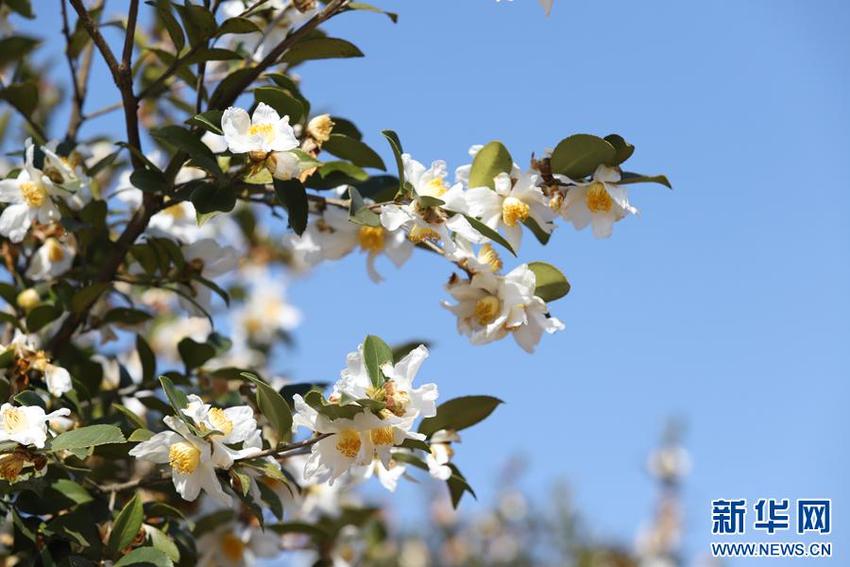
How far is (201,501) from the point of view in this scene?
198 cm

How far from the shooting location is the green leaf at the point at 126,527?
4.27 feet

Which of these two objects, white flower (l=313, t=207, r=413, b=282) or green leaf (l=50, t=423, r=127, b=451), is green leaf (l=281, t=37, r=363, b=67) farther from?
green leaf (l=50, t=423, r=127, b=451)

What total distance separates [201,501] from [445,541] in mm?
4759

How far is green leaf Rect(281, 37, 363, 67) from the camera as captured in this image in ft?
4.81

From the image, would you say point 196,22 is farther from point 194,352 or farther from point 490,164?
point 194,352

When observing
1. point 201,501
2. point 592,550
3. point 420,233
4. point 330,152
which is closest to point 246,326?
point 201,501

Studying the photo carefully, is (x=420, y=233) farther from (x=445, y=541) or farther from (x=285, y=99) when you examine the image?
(x=445, y=541)

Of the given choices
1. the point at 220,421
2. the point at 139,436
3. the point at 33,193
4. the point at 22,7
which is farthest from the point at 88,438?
the point at 22,7

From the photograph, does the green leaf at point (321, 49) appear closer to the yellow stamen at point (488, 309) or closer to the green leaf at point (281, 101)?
the green leaf at point (281, 101)

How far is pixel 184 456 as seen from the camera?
Answer: 1213 millimetres

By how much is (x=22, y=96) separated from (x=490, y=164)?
90 centimetres

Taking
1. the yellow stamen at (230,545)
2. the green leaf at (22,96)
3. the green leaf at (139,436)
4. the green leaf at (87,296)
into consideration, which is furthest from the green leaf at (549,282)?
the green leaf at (22,96)

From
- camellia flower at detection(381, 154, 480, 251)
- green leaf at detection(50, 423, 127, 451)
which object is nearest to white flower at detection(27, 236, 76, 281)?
green leaf at detection(50, 423, 127, 451)

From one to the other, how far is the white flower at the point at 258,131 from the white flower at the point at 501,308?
33 centimetres
